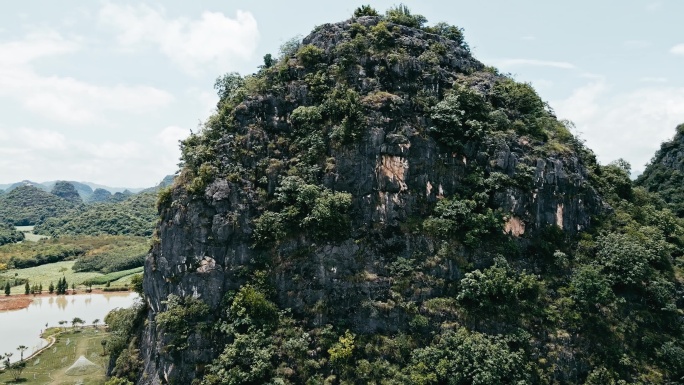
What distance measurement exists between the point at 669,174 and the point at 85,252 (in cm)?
10012

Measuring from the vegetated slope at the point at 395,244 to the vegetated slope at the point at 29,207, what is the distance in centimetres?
14008

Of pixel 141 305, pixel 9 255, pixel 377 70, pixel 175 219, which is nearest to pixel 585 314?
pixel 377 70

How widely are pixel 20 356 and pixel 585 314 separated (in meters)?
48.3

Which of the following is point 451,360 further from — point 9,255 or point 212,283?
point 9,255

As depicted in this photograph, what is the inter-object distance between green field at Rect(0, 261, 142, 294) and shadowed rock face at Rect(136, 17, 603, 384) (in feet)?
167

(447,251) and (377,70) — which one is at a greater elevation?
(377,70)

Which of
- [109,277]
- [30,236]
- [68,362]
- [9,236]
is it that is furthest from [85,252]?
[68,362]

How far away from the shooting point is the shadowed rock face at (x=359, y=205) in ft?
90.2

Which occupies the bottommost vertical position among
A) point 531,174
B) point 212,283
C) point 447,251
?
point 212,283

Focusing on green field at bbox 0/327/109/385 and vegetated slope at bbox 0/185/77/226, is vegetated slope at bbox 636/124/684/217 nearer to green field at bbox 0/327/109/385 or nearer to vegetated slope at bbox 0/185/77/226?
green field at bbox 0/327/109/385

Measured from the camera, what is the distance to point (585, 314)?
27391 mm

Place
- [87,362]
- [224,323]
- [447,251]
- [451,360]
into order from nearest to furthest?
[451,360] < [224,323] < [447,251] < [87,362]

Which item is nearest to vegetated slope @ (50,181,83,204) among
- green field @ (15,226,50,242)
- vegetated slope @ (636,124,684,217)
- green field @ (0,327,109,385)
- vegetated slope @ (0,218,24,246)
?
green field @ (15,226,50,242)

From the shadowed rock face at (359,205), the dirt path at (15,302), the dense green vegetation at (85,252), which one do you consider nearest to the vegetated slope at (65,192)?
the dense green vegetation at (85,252)
